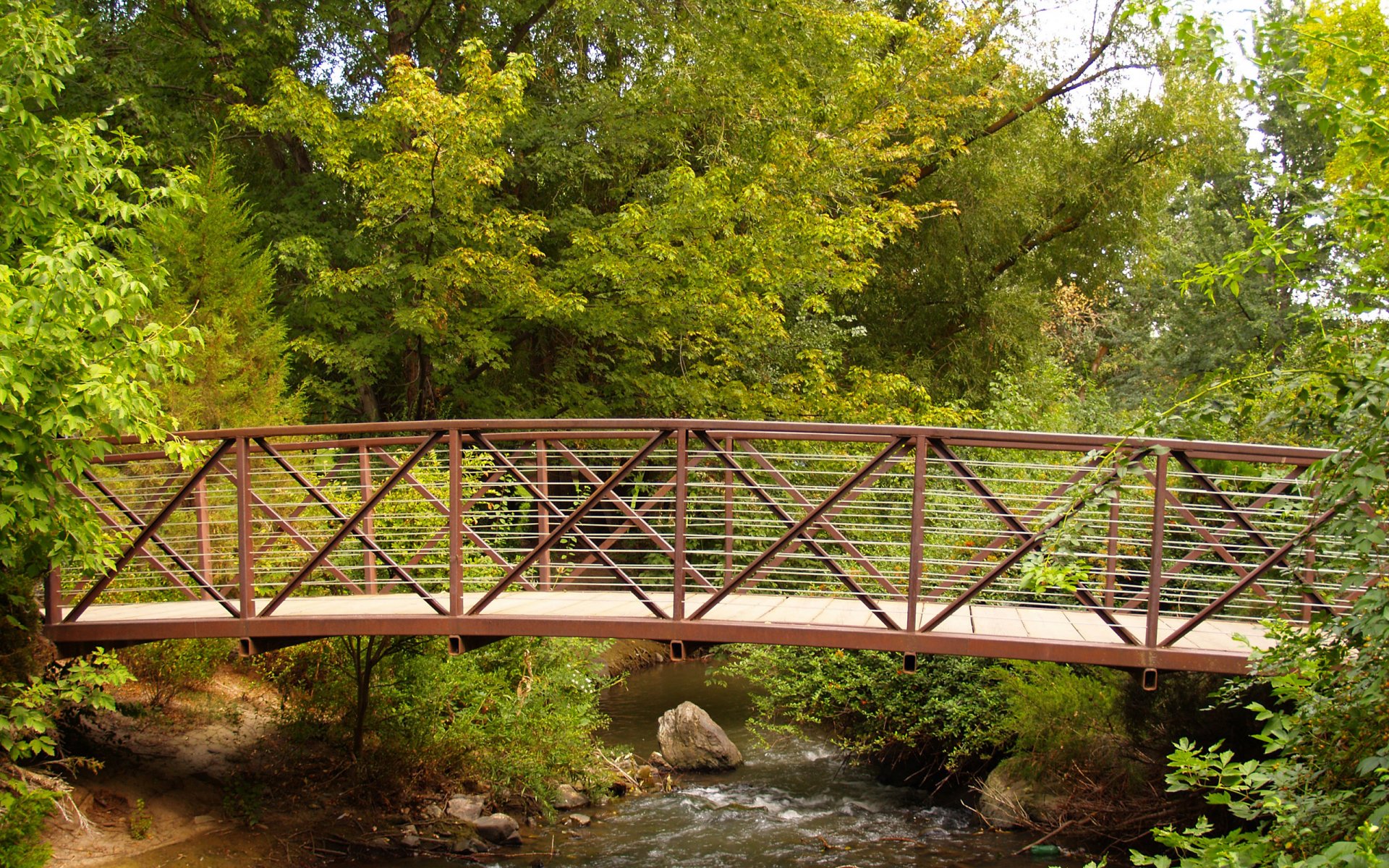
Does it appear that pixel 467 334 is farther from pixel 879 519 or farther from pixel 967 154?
pixel 967 154

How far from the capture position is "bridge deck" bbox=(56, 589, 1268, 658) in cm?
688

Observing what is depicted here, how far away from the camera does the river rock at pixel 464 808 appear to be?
940cm

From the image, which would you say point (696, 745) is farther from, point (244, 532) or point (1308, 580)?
point (1308, 580)

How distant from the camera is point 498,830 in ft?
30.1

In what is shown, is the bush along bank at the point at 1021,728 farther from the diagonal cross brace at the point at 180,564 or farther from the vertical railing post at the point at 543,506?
the diagonal cross brace at the point at 180,564

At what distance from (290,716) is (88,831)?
76.0 inches

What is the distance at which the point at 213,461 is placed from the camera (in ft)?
24.5

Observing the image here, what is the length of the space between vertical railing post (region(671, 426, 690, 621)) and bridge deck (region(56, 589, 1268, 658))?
198mm

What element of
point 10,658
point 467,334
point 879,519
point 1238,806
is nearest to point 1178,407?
point 1238,806

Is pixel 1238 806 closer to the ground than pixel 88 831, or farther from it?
farther from it

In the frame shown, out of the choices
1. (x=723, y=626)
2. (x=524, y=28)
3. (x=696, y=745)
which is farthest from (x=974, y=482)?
(x=524, y=28)

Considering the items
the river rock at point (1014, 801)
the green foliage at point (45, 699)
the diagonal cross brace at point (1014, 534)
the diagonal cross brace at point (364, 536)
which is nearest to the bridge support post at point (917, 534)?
the diagonal cross brace at point (1014, 534)

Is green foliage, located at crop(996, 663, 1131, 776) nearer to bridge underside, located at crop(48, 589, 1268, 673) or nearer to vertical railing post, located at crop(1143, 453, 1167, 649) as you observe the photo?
bridge underside, located at crop(48, 589, 1268, 673)

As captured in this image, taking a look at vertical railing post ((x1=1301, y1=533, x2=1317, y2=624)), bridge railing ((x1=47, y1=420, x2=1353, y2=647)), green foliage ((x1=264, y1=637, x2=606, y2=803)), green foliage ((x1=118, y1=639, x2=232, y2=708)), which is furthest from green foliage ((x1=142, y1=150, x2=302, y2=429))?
vertical railing post ((x1=1301, y1=533, x2=1317, y2=624))
